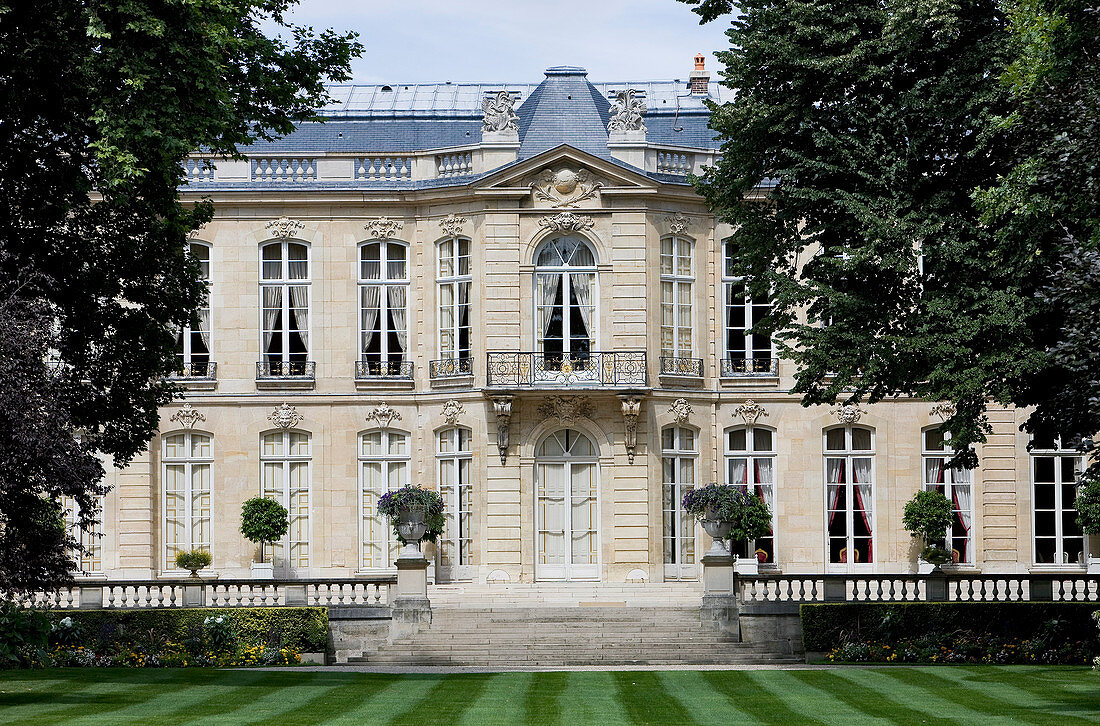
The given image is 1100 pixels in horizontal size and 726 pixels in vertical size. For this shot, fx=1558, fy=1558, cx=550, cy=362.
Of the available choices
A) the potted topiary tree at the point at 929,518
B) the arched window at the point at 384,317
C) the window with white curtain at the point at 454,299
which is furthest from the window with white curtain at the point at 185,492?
the potted topiary tree at the point at 929,518

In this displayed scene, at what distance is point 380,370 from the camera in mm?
32594

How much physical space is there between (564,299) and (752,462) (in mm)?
5215

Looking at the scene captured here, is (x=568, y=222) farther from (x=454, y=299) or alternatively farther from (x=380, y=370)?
(x=380, y=370)

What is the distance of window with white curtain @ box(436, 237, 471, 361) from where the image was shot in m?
32.0

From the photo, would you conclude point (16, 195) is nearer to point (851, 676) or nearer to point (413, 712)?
point (413, 712)

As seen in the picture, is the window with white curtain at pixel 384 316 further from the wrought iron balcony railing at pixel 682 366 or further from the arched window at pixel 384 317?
the wrought iron balcony railing at pixel 682 366

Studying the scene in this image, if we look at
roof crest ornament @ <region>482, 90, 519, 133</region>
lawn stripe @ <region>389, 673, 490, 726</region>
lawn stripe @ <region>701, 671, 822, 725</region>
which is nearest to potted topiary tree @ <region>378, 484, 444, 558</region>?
lawn stripe @ <region>389, 673, 490, 726</region>

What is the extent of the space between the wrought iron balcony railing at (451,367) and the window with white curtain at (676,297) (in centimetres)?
399

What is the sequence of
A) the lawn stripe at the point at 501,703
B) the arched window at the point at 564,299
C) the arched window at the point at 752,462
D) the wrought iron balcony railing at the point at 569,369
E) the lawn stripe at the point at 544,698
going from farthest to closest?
the arched window at the point at 752,462 → the arched window at the point at 564,299 → the wrought iron balcony railing at the point at 569,369 → the lawn stripe at the point at 544,698 → the lawn stripe at the point at 501,703

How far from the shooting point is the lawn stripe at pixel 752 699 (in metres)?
15.9

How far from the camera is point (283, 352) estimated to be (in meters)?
32.6

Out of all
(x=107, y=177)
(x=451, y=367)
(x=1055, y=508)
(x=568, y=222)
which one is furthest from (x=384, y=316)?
(x=107, y=177)

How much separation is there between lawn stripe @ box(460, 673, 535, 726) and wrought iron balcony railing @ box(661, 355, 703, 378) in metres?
11.7

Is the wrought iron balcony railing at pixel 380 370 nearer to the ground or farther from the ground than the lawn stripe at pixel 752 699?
farther from the ground
